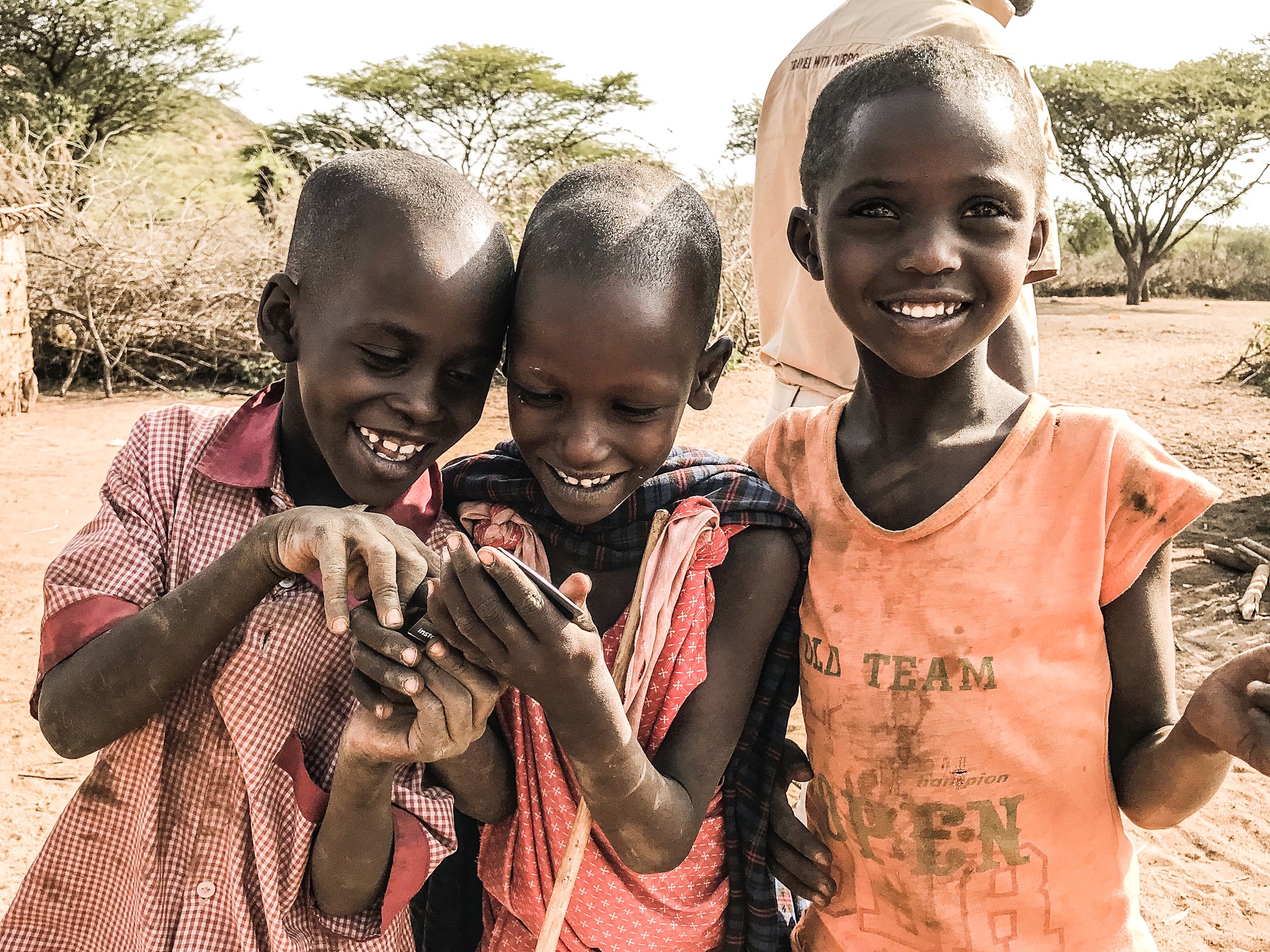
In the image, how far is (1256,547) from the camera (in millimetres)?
5672

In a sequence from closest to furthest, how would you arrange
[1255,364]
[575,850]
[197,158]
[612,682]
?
1. [612,682]
2. [575,850]
3. [1255,364]
4. [197,158]

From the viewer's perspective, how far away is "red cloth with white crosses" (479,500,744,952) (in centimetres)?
140

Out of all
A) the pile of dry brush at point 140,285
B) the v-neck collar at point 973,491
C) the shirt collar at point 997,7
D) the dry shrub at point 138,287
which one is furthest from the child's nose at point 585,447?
the dry shrub at point 138,287

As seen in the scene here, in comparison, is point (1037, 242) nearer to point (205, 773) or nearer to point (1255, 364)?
point (205, 773)

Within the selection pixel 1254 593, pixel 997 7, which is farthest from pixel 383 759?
pixel 1254 593

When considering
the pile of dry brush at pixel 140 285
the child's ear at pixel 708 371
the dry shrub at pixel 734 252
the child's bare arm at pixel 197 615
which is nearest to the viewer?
the child's bare arm at pixel 197 615

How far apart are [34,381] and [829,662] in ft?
32.2

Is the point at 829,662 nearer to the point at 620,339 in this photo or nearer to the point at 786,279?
the point at 620,339

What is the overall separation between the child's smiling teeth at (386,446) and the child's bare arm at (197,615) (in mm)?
189

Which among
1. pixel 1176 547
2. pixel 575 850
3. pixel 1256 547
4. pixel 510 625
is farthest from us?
pixel 1176 547

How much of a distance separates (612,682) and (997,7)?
2.09 m

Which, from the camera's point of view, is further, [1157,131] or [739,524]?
[1157,131]

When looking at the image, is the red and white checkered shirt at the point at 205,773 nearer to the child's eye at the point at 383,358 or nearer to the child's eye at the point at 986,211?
the child's eye at the point at 383,358

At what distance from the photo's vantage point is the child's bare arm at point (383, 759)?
44.9 inches
